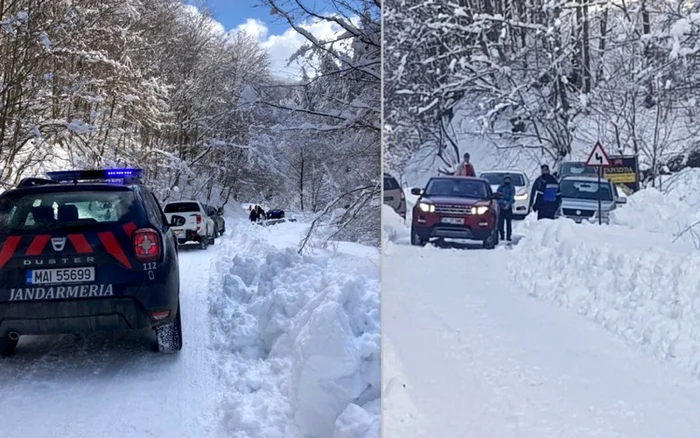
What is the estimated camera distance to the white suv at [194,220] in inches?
159

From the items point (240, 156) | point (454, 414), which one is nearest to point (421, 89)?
point (454, 414)

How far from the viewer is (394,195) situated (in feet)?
4.50

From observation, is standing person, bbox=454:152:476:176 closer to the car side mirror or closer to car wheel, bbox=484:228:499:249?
car wheel, bbox=484:228:499:249

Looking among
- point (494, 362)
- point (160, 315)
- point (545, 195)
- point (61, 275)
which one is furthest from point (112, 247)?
point (545, 195)

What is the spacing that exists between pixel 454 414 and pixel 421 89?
819 mm

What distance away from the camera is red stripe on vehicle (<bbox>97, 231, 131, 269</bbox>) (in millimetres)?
2291

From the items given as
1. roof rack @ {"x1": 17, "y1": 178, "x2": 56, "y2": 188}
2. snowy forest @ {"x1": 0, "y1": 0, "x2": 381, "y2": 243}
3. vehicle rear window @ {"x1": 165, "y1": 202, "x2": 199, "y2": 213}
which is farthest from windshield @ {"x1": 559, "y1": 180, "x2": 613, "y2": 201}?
vehicle rear window @ {"x1": 165, "y1": 202, "x2": 199, "y2": 213}

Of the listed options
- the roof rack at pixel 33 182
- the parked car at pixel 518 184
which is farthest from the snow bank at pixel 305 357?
the roof rack at pixel 33 182

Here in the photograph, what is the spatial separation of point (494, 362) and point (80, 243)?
5.84ft

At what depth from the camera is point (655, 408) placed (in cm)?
119

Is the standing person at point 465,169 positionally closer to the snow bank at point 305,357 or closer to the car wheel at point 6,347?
the snow bank at point 305,357

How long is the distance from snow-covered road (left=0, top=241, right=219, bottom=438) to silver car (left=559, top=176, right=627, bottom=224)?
1.59 m

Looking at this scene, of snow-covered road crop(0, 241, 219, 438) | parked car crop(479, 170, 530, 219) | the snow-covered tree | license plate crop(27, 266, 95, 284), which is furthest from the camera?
the snow-covered tree

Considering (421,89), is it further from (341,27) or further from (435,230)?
(341,27)
